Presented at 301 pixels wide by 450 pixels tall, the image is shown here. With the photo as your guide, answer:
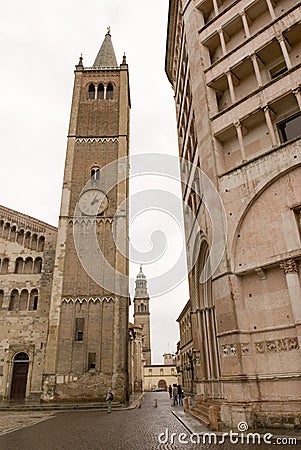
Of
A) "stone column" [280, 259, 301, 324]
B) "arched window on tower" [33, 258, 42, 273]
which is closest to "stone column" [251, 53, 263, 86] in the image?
"stone column" [280, 259, 301, 324]

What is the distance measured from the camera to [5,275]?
29766 mm

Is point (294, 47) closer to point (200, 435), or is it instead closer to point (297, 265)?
point (297, 265)

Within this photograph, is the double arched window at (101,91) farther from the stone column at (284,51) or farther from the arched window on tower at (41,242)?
the stone column at (284,51)

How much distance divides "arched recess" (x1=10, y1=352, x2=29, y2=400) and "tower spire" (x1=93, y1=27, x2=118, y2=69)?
102 feet

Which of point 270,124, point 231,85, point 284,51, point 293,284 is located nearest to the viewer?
point 293,284

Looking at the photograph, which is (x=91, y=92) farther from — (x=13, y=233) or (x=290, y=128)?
(x=290, y=128)

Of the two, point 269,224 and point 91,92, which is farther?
point 91,92

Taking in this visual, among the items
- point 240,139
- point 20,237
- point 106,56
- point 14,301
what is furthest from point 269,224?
point 106,56

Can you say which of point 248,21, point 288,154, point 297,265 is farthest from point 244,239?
point 248,21

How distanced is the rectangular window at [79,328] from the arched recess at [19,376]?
4.95m

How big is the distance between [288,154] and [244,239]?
3.28 m

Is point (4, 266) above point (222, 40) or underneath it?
underneath

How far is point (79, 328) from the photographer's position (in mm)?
26375

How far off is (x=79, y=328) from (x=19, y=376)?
6.31 metres
